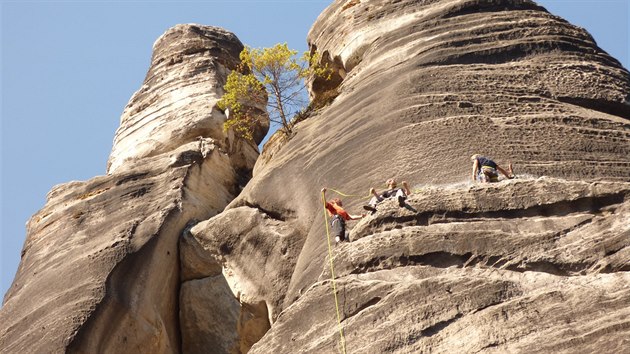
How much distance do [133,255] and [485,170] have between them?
7862 mm

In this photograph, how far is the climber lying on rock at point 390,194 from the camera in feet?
48.0

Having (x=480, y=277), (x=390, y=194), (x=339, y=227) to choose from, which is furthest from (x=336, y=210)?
(x=480, y=277)

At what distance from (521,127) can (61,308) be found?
8.52 m

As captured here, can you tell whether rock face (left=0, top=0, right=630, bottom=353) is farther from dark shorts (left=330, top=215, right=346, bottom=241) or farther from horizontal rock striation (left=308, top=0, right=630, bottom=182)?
dark shorts (left=330, top=215, right=346, bottom=241)

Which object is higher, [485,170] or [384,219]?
[485,170]

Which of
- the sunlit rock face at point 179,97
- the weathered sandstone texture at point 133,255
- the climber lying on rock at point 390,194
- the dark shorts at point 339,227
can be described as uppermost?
the sunlit rock face at point 179,97

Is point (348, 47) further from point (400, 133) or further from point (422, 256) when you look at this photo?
point (422, 256)

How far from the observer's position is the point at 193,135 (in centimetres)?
2634

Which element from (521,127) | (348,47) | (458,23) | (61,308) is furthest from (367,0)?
(61,308)

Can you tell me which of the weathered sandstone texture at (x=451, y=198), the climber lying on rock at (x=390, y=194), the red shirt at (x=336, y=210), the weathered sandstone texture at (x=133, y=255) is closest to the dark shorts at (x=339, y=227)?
the red shirt at (x=336, y=210)

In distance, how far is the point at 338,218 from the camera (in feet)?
50.0

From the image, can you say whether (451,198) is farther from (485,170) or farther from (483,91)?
(483,91)

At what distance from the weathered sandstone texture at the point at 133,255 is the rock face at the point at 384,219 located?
4cm

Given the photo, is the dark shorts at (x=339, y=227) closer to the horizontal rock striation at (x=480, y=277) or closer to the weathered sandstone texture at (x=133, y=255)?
the horizontal rock striation at (x=480, y=277)
